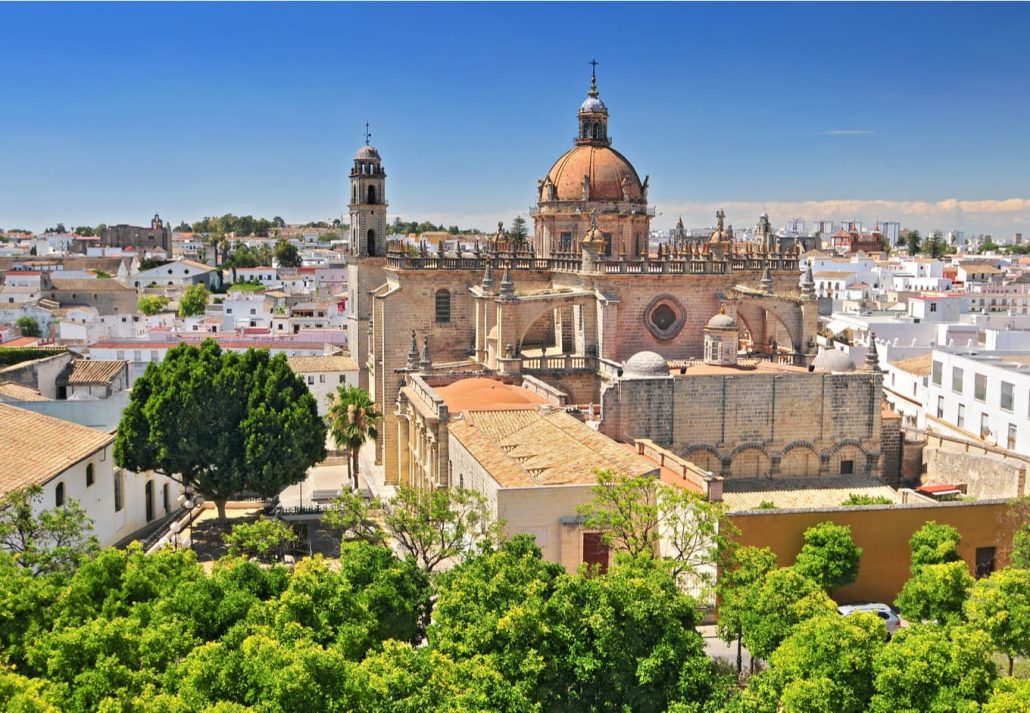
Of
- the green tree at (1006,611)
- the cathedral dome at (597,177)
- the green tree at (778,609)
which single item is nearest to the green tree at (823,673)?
the green tree at (778,609)

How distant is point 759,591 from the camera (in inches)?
693

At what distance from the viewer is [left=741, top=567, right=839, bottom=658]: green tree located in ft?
55.1

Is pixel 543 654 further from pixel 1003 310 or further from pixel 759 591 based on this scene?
pixel 1003 310

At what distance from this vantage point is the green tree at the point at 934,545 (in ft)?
69.9

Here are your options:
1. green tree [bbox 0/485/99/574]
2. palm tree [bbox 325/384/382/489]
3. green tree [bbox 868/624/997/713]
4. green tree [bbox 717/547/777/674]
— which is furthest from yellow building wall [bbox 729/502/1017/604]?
palm tree [bbox 325/384/382/489]

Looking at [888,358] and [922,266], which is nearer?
[888,358]

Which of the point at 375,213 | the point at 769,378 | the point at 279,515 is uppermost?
the point at 375,213

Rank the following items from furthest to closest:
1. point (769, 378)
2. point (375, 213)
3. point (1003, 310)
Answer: point (1003, 310) < point (375, 213) < point (769, 378)

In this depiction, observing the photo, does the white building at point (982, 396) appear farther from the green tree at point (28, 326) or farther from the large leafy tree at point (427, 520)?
the green tree at point (28, 326)

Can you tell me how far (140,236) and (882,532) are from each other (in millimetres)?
147188

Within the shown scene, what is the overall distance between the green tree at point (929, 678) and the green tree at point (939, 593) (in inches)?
180

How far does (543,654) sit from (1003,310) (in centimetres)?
6581

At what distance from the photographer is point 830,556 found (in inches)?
852

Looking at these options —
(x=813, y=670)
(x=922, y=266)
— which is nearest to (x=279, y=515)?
(x=813, y=670)
